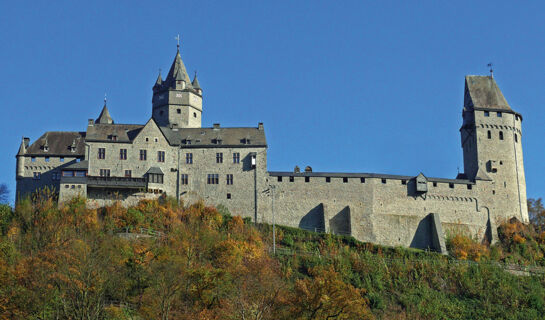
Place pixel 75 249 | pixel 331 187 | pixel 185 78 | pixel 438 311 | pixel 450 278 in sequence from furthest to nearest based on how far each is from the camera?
pixel 185 78 → pixel 331 187 → pixel 450 278 → pixel 438 311 → pixel 75 249

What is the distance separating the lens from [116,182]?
64.0 metres

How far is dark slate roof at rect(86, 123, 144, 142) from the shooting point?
66.6 metres

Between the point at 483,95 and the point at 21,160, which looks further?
the point at 483,95

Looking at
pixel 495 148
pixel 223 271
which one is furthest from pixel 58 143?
pixel 495 148

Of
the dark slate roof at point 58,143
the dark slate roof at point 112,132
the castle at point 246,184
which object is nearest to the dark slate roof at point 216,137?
the castle at point 246,184

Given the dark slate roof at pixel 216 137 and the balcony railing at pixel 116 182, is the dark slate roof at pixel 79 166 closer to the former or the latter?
the balcony railing at pixel 116 182

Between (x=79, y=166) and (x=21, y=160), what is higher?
(x=21, y=160)

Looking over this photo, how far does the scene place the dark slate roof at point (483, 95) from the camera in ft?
244

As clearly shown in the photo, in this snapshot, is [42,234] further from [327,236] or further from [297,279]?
[327,236]

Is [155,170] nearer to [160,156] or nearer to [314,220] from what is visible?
[160,156]

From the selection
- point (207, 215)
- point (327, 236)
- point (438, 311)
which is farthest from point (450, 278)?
point (207, 215)

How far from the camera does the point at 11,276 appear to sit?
44.8 m

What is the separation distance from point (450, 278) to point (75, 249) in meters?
27.2

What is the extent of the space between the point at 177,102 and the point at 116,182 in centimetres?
1253
